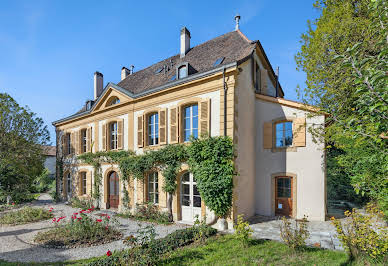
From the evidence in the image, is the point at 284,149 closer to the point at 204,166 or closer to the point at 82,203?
the point at 204,166

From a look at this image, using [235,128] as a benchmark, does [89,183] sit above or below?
below

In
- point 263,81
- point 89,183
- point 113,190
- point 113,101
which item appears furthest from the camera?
point 89,183

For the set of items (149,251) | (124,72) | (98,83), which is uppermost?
(124,72)

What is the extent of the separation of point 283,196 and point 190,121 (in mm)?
5552

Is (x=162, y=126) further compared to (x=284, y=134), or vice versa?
(x=162, y=126)

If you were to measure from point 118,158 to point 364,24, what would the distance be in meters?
12.8

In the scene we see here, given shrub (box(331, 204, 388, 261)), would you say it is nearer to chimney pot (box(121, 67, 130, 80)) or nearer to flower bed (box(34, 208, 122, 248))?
flower bed (box(34, 208, 122, 248))

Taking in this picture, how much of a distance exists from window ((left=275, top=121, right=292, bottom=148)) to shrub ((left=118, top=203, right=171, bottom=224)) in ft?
20.6

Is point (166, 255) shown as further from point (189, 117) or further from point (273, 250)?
point (189, 117)

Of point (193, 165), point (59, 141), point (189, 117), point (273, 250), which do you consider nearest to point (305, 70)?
point (189, 117)

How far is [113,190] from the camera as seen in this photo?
42.6 feet

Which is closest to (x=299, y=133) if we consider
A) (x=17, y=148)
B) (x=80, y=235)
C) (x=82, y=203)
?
(x=80, y=235)

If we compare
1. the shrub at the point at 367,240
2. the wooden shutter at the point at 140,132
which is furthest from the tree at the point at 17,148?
the shrub at the point at 367,240

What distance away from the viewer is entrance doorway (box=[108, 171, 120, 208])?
42.0 ft
